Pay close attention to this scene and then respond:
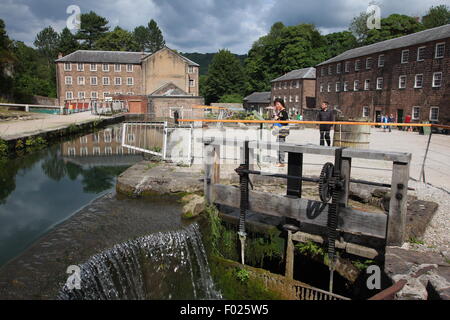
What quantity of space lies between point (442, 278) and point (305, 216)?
216cm

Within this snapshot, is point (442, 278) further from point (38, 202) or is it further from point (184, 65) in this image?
point (184, 65)

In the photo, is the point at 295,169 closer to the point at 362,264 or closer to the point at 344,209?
the point at 344,209

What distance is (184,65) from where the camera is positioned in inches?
2132

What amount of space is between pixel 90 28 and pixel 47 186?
3592 inches

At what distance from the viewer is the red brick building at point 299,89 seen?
→ 5453cm

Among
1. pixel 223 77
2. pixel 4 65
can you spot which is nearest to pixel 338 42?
pixel 223 77

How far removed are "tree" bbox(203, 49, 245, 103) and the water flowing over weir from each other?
234 feet

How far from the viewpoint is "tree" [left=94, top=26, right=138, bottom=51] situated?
84938mm

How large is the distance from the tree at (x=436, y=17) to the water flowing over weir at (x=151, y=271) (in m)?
69.7

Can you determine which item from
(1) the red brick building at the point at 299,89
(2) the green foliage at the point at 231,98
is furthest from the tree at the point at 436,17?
(2) the green foliage at the point at 231,98

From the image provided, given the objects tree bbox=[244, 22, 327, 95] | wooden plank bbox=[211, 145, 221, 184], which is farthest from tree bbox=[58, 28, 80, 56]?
wooden plank bbox=[211, 145, 221, 184]

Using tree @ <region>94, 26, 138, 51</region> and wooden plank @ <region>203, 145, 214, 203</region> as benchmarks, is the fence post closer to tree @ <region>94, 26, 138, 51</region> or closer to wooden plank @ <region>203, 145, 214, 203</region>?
wooden plank @ <region>203, 145, 214, 203</region>

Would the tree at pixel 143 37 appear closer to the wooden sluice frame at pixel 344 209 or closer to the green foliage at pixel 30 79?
the green foliage at pixel 30 79

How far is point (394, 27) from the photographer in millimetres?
56031
